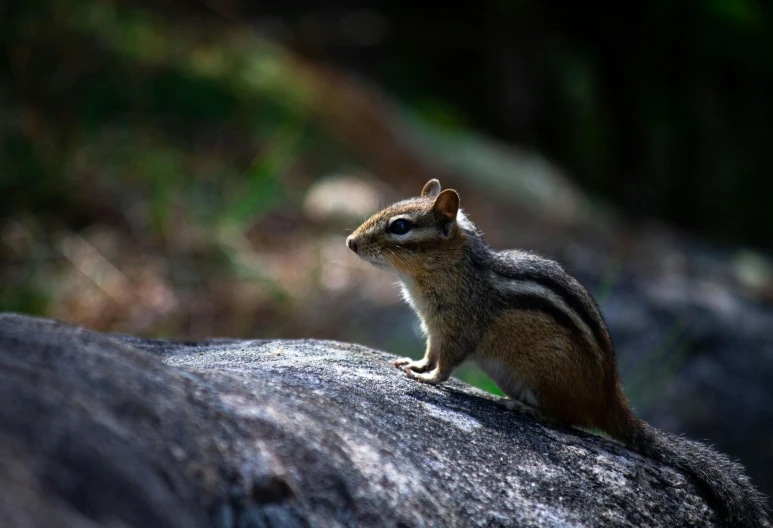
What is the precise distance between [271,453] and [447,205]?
1.95m

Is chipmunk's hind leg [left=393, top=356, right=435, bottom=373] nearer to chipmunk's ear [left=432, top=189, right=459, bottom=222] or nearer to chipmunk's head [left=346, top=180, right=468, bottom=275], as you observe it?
chipmunk's head [left=346, top=180, right=468, bottom=275]

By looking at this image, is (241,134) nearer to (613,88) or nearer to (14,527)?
(613,88)

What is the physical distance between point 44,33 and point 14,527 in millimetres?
7738

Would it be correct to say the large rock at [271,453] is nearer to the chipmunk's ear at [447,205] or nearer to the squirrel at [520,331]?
the squirrel at [520,331]

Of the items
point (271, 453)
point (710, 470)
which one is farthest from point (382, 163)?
point (271, 453)

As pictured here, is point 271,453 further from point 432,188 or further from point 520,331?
point 432,188

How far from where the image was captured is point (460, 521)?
7.19 ft

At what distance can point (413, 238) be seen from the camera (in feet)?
12.2

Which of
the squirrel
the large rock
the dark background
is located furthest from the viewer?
the dark background

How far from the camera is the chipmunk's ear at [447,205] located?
3.70 m

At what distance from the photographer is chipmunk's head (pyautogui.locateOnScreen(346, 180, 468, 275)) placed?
3.71m

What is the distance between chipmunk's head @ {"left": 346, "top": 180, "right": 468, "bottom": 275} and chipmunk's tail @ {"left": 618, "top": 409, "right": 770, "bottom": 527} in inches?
43.2

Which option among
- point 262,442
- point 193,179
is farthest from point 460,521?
point 193,179

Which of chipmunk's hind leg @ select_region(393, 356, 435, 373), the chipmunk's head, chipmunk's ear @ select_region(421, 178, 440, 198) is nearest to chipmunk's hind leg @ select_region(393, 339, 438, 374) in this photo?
chipmunk's hind leg @ select_region(393, 356, 435, 373)
